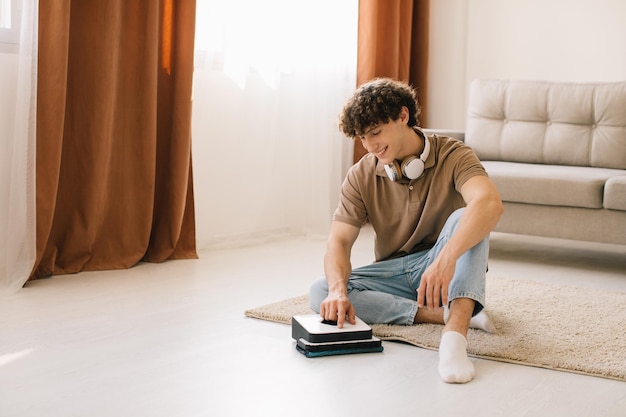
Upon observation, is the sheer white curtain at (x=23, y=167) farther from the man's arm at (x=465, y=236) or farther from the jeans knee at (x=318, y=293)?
the man's arm at (x=465, y=236)

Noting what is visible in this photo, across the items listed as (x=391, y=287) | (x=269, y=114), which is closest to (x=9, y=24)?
(x=269, y=114)

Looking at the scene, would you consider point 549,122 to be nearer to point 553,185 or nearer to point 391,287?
point 553,185

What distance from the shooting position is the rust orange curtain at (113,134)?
120 inches

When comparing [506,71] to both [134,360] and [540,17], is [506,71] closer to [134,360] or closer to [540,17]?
[540,17]

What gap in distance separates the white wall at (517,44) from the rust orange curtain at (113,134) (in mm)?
2230

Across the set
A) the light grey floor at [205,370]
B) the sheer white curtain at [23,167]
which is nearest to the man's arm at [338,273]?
the light grey floor at [205,370]

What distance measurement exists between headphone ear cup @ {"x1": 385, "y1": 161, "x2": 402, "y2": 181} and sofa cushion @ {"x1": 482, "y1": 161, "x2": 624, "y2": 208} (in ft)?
4.76

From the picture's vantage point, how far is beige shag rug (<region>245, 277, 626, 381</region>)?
2.16 m

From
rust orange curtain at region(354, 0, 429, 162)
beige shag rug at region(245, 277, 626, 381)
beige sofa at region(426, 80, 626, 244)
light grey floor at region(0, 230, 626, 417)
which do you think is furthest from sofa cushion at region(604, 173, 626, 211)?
rust orange curtain at region(354, 0, 429, 162)

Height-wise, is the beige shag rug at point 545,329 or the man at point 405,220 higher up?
the man at point 405,220

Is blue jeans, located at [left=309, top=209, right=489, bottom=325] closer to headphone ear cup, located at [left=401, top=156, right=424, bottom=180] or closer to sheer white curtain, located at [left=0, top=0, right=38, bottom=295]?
headphone ear cup, located at [left=401, top=156, right=424, bottom=180]

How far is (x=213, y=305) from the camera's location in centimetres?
275

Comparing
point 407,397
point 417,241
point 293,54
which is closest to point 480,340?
point 417,241

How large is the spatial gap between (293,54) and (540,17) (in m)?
1.66
